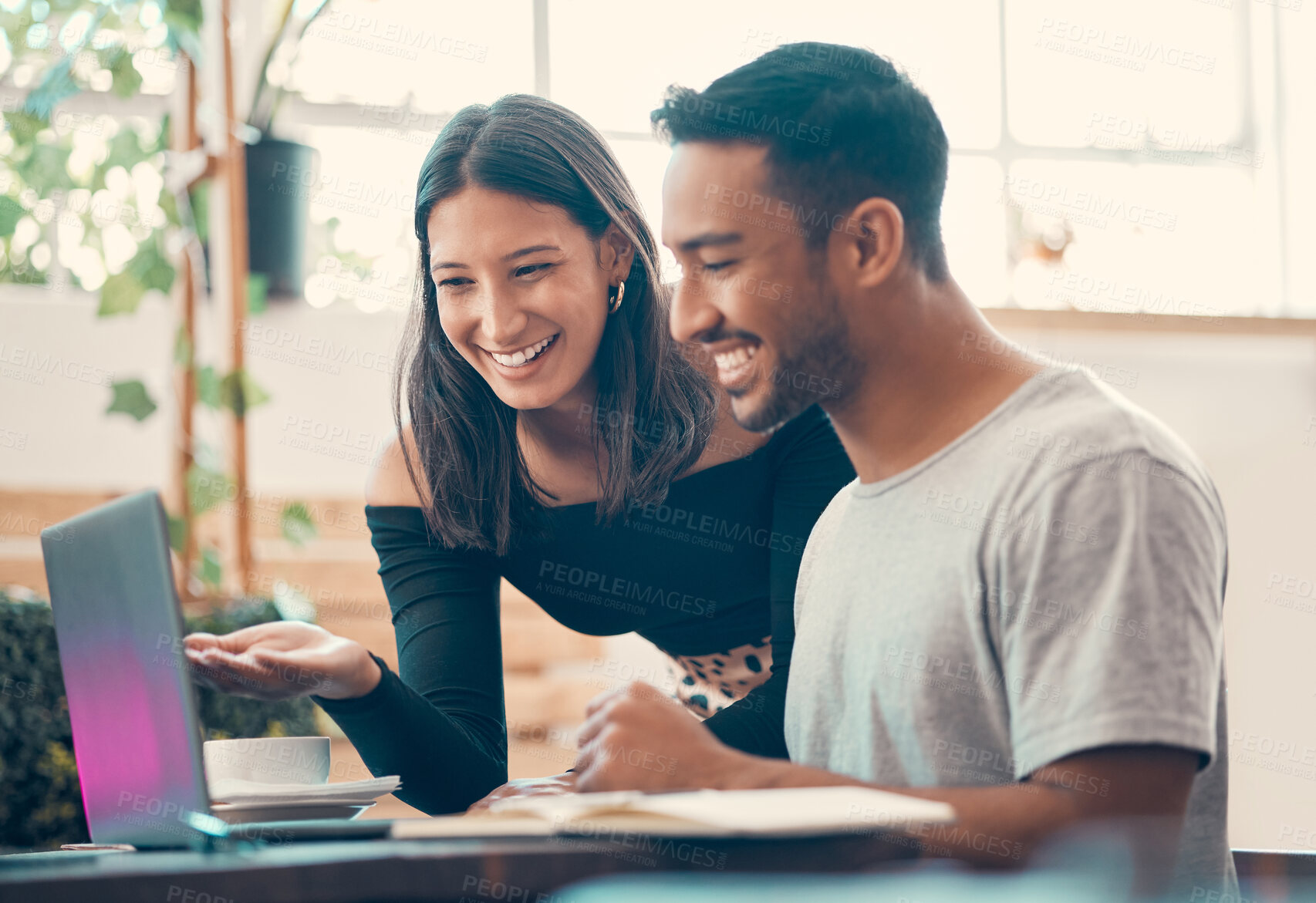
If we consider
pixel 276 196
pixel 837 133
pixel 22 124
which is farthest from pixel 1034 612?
pixel 22 124

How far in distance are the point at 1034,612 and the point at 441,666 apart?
0.78 metres

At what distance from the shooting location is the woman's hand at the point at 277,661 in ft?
2.94

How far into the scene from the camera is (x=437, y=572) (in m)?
1.41

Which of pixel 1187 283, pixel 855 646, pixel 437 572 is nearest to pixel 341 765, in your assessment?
pixel 437 572

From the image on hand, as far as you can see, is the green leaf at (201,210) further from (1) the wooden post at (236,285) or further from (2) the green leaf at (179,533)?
(2) the green leaf at (179,533)

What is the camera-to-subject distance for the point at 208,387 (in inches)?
102

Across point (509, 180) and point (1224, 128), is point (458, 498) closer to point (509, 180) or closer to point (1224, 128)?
point (509, 180)

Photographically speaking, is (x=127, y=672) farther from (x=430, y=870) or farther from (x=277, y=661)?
(x=430, y=870)

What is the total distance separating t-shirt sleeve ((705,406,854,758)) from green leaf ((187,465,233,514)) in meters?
1.54

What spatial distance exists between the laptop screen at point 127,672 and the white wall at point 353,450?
2436 millimetres

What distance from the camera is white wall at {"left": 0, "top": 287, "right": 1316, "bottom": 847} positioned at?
10.3ft

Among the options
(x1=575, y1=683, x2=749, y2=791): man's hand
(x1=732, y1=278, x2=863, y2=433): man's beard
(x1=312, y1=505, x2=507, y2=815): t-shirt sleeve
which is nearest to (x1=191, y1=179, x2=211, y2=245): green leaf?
(x1=312, y1=505, x2=507, y2=815): t-shirt sleeve

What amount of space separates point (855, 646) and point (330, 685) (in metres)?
0.44

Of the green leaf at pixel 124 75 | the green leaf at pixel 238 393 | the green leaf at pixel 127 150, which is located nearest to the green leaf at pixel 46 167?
the green leaf at pixel 127 150
